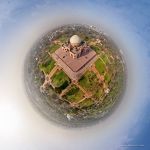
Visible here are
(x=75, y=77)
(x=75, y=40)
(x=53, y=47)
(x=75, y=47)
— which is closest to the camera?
(x=75, y=40)

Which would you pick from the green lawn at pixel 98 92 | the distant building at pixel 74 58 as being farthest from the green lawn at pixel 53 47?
the green lawn at pixel 98 92

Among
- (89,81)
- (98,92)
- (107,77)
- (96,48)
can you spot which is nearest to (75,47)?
(96,48)

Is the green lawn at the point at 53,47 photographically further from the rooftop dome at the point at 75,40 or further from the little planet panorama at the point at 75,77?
the rooftop dome at the point at 75,40

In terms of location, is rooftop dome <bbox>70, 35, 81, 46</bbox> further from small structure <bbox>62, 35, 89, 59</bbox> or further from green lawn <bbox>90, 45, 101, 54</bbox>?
green lawn <bbox>90, 45, 101, 54</bbox>

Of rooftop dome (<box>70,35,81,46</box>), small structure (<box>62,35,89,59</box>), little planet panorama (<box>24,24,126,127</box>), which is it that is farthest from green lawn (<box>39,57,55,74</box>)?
rooftop dome (<box>70,35,81,46</box>)

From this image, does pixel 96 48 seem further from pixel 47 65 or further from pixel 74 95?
pixel 74 95

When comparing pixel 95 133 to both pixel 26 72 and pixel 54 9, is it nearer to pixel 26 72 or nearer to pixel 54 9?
pixel 26 72

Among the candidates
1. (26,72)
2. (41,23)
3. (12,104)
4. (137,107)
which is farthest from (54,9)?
(137,107)

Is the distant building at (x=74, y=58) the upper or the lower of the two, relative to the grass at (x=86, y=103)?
upper
